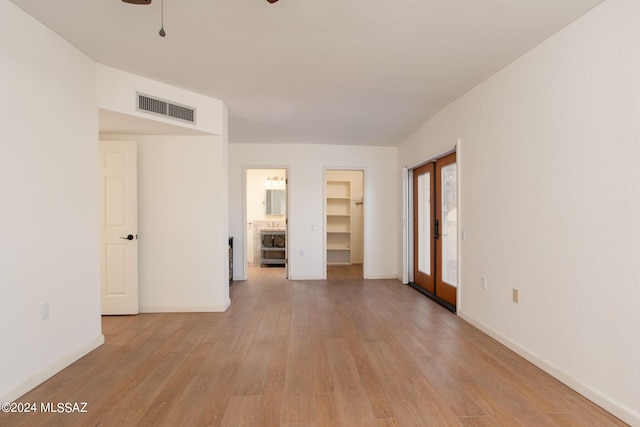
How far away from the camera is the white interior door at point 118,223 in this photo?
3.91 metres

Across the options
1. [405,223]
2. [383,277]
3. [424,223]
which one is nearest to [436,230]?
[424,223]

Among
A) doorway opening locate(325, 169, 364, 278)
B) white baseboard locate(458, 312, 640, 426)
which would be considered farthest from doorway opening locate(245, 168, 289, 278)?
white baseboard locate(458, 312, 640, 426)

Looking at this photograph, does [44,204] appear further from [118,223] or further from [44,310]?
[118,223]

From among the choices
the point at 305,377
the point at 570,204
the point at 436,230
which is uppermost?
the point at 570,204

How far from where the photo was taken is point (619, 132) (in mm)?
2000

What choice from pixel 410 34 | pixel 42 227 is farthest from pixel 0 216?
pixel 410 34

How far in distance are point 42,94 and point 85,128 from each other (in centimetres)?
51

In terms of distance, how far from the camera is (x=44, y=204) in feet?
8.07

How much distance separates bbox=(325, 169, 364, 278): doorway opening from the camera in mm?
8367

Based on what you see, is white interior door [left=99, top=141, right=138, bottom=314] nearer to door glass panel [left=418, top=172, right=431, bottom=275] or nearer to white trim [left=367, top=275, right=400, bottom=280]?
white trim [left=367, top=275, right=400, bottom=280]

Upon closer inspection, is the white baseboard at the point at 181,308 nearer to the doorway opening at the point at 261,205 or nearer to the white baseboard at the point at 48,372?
the white baseboard at the point at 48,372

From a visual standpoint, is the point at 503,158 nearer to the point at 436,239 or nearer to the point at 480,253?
the point at 480,253

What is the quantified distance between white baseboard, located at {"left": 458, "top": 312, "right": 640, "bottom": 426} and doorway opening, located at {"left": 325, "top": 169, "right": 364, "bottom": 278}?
5.27m

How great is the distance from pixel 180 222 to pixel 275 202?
4299 millimetres
